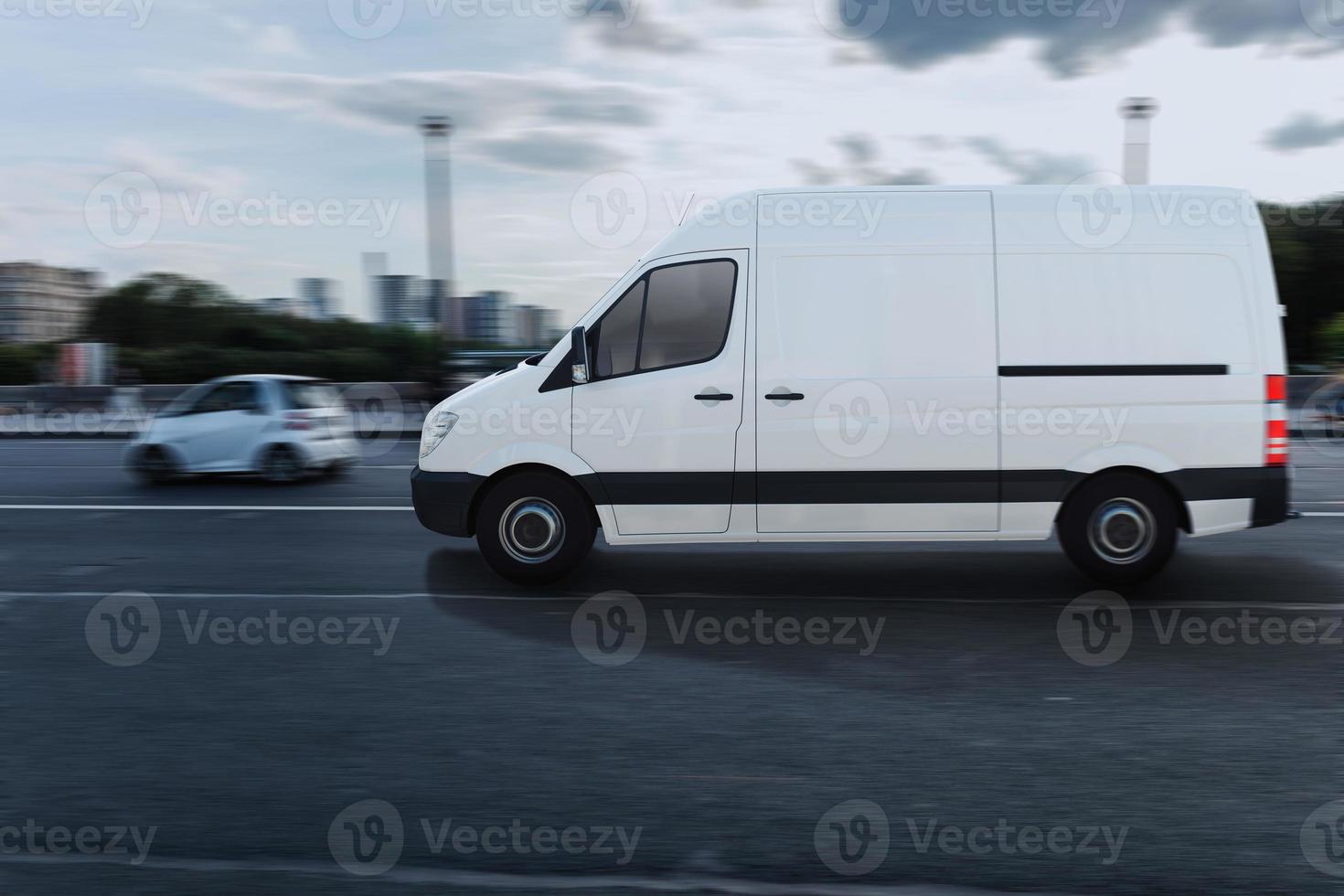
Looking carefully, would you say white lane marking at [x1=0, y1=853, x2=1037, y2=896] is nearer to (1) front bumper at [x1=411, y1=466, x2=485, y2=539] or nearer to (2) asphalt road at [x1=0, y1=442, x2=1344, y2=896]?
(2) asphalt road at [x1=0, y1=442, x2=1344, y2=896]

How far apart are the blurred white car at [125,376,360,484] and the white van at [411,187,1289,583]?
6775 millimetres

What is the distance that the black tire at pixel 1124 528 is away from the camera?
6414 millimetres

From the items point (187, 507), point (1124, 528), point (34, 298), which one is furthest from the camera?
point (34, 298)

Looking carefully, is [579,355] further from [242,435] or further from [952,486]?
[242,435]

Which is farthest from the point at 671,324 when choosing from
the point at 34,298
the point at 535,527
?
the point at 34,298

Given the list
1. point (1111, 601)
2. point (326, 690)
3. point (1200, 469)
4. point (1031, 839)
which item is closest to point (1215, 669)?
point (1111, 601)

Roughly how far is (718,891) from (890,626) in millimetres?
2982

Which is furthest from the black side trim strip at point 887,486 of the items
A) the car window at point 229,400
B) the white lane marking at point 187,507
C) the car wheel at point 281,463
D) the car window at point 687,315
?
the car window at point 229,400

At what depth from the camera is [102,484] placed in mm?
12398

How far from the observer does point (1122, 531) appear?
21.1 feet

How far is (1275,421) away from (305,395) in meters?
10.2

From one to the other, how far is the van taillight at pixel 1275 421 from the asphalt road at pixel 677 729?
84 cm

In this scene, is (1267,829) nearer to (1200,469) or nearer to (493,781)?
(493,781)

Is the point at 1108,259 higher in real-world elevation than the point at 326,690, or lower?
higher
